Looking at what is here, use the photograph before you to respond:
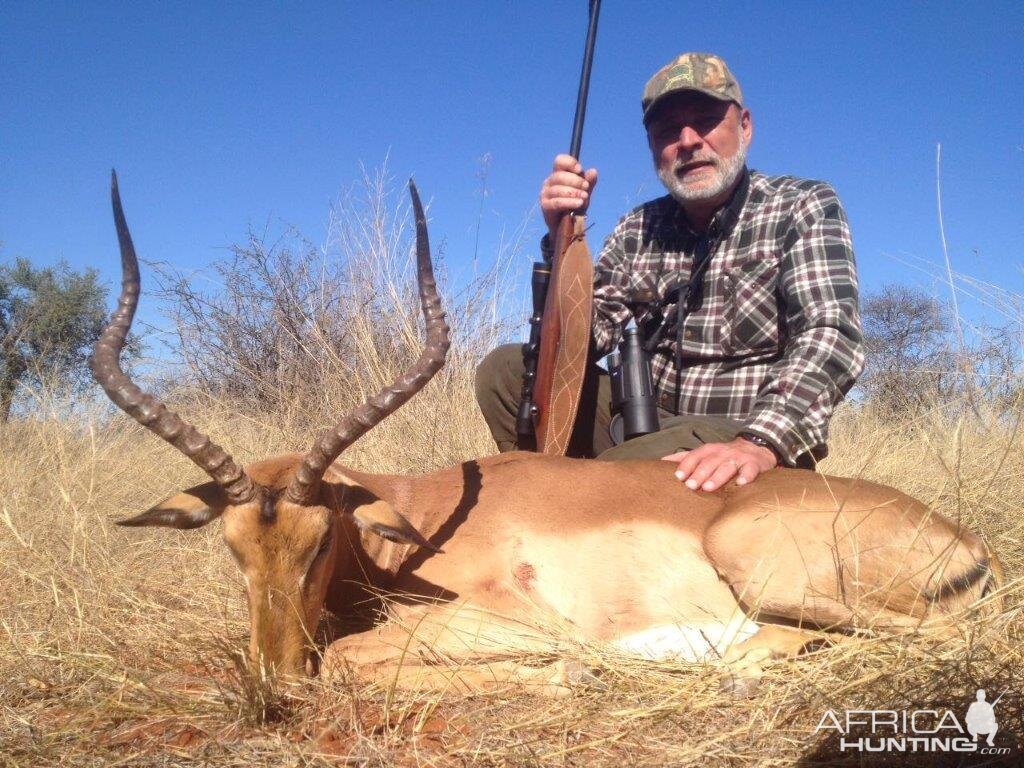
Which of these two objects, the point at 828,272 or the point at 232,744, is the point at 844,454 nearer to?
the point at 828,272

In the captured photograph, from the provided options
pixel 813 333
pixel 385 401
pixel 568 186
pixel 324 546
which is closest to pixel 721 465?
pixel 813 333

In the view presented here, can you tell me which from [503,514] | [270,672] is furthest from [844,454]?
[270,672]

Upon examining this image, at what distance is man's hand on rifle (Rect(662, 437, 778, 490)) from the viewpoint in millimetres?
3191

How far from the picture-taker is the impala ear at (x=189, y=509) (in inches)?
113

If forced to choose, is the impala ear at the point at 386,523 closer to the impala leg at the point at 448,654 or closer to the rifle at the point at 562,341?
the impala leg at the point at 448,654

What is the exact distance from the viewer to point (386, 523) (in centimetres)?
290

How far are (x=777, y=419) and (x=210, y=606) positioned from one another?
2768 millimetres

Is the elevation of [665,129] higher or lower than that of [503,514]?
higher

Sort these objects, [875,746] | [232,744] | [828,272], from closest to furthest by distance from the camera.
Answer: [875,746]
[232,744]
[828,272]

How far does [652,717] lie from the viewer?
2236mm
